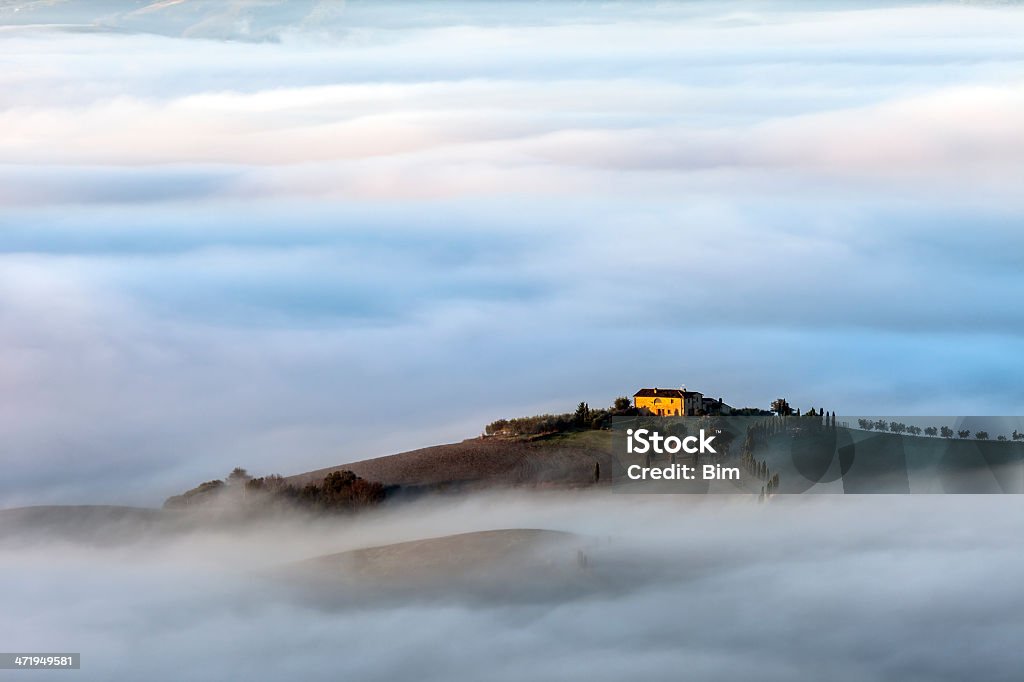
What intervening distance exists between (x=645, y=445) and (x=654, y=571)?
8764mm

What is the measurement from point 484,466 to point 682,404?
15.1m

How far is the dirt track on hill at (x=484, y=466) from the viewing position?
5182 inches

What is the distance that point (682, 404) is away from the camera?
137125mm

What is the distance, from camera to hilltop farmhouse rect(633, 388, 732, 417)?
5389 inches

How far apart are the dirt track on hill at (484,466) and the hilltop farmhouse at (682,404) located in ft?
19.9

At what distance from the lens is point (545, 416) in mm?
138500

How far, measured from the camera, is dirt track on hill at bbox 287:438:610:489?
13162 cm

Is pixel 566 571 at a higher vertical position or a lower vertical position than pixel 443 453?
lower

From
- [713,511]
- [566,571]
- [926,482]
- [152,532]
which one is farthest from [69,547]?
[926,482]

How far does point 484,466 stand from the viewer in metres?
134

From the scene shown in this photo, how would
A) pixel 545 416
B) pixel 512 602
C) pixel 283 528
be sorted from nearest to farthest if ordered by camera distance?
1. pixel 512 602
2. pixel 283 528
3. pixel 545 416

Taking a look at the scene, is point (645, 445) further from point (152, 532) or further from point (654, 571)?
point (152, 532)

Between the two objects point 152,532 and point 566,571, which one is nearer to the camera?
point 566,571

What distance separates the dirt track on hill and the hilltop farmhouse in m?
6.05
